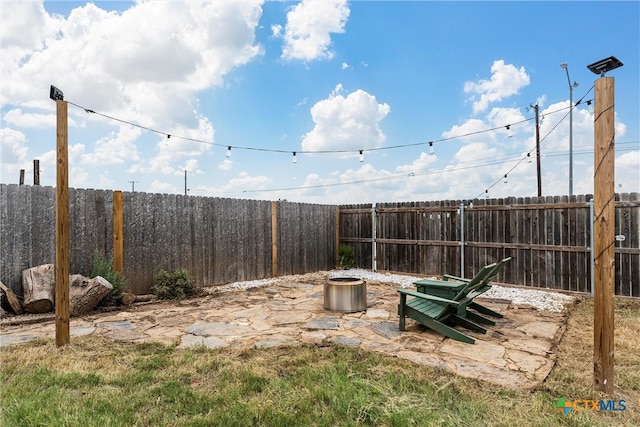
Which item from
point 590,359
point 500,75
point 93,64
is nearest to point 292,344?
point 590,359

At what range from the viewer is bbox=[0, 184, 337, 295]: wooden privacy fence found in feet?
15.6

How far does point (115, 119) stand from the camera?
221 inches

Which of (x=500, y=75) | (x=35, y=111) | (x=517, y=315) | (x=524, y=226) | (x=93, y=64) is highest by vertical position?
(x=500, y=75)

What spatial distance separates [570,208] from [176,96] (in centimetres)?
789

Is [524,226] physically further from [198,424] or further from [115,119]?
[115,119]

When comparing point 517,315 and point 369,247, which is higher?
point 369,247

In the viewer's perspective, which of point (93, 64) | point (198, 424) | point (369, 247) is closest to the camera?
point (198, 424)

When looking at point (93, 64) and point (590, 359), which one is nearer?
point (590, 359)

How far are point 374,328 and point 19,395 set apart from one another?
3141mm

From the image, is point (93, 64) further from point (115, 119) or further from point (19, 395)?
point (19, 395)

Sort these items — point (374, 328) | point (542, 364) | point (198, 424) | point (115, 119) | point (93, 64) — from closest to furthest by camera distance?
point (198, 424), point (542, 364), point (374, 328), point (93, 64), point (115, 119)

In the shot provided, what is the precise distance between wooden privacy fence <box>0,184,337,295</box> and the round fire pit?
3108 millimetres

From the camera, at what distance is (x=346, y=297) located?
15.4 feet
